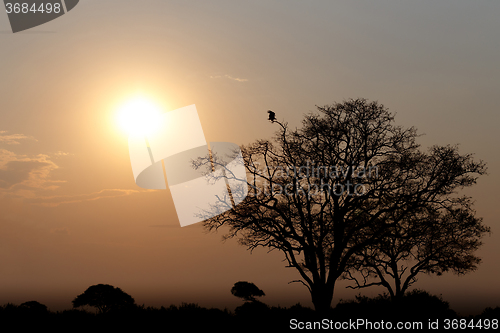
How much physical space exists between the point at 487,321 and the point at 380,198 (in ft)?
34.1

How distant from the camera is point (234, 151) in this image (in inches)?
1025

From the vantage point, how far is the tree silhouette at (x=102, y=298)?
35.9m

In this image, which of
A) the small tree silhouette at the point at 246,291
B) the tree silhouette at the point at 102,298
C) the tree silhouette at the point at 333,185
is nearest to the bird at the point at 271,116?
the tree silhouette at the point at 333,185

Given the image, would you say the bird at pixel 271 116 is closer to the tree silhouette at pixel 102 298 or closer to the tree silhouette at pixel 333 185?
the tree silhouette at pixel 333 185

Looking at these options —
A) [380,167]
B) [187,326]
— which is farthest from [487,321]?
[187,326]

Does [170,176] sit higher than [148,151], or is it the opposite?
[148,151]

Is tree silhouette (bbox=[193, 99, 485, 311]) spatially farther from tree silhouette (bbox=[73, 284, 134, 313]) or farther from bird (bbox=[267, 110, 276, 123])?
tree silhouette (bbox=[73, 284, 134, 313])

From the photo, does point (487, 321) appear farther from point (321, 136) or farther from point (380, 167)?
point (321, 136)
